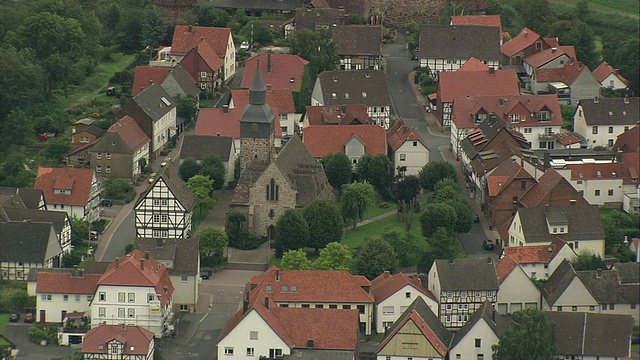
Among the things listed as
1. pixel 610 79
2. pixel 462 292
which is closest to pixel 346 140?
pixel 462 292

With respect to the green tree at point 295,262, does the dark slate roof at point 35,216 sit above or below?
above

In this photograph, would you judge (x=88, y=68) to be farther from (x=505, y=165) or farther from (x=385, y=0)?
(x=505, y=165)

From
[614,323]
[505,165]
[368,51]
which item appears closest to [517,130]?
[505,165]

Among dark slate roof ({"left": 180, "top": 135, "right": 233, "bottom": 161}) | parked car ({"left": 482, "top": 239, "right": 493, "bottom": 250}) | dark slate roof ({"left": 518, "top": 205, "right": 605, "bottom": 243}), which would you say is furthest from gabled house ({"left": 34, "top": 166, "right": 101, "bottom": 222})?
dark slate roof ({"left": 518, "top": 205, "right": 605, "bottom": 243})

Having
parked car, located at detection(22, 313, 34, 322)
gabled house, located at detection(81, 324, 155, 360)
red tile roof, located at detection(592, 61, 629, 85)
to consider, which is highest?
red tile roof, located at detection(592, 61, 629, 85)

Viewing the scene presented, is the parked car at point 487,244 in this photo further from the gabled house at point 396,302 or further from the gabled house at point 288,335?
the gabled house at point 288,335

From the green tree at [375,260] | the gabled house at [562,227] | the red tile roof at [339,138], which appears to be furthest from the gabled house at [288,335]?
the red tile roof at [339,138]

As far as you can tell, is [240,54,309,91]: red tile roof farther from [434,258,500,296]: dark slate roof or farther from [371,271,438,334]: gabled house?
[371,271,438,334]: gabled house
